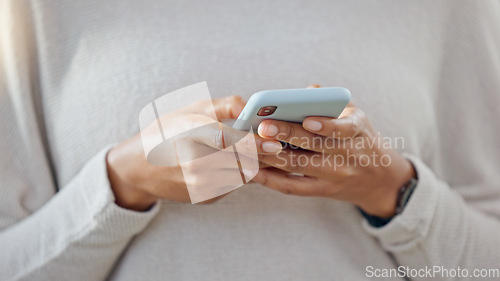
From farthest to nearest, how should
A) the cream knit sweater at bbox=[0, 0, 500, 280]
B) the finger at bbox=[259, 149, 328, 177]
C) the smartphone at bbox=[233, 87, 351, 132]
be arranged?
the cream knit sweater at bbox=[0, 0, 500, 280] < the finger at bbox=[259, 149, 328, 177] < the smartphone at bbox=[233, 87, 351, 132]

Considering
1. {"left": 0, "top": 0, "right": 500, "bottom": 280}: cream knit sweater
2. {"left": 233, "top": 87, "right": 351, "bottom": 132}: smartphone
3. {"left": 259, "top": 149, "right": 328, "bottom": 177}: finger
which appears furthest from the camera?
{"left": 0, "top": 0, "right": 500, "bottom": 280}: cream knit sweater

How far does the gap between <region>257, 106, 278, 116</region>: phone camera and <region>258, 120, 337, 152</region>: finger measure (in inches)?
0.8

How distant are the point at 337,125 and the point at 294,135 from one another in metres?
0.06

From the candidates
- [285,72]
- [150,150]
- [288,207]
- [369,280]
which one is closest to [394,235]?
[369,280]

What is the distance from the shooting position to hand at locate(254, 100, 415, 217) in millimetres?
622

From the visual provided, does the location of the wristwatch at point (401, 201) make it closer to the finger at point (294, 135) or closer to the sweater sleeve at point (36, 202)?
the finger at point (294, 135)

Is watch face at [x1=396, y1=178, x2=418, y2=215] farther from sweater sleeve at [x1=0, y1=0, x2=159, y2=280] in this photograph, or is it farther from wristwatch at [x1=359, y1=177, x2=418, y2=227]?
sweater sleeve at [x1=0, y1=0, x2=159, y2=280]

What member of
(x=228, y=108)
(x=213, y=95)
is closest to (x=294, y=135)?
(x=228, y=108)

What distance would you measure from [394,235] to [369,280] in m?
0.10

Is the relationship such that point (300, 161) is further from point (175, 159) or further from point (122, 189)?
point (122, 189)

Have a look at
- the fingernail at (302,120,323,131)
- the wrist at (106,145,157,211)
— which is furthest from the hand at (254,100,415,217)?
the wrist at (106,145,157,211)

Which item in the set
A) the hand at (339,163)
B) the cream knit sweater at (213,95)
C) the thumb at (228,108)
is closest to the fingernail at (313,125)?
the hand at (339,163)

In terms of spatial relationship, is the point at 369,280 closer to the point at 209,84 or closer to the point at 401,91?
the point at 401,91

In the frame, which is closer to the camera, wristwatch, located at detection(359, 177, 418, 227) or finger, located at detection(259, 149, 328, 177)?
finger, located at detection(259, 149, 328, 177)
